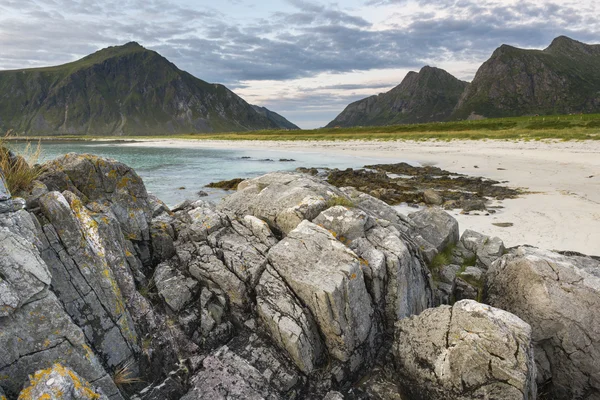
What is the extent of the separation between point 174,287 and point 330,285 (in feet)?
12.4

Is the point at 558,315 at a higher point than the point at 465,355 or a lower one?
lower

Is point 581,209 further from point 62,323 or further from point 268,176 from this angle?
point 62,323

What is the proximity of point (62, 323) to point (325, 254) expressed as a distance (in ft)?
16.8

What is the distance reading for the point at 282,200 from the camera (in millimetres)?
10750

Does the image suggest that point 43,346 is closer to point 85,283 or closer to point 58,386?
point 58,386

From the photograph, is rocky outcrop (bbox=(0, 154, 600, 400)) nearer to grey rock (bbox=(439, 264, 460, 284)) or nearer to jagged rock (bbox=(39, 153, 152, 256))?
jagged rock (bbox=(39, 153, 152, 256))

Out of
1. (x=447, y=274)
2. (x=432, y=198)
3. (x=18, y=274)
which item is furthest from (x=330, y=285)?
(x=432, y=198)

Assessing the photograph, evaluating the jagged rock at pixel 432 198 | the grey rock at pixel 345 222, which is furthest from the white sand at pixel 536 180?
the grey rock at pixel 345 222

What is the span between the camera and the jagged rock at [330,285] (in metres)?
7.34

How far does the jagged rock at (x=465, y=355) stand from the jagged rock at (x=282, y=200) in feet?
13.3

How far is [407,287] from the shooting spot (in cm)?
884

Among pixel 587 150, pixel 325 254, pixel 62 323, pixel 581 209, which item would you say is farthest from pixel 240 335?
pixel 587 150

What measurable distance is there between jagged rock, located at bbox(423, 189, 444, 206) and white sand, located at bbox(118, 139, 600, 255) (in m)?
3.13

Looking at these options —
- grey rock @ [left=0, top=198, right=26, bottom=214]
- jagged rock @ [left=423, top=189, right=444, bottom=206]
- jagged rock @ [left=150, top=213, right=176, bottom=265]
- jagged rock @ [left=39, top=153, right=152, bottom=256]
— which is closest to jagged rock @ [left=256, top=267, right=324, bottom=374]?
jagged rock @ [left=150, top=213, right=176, bottom=265]
